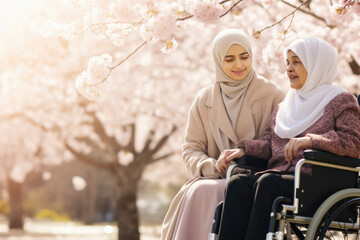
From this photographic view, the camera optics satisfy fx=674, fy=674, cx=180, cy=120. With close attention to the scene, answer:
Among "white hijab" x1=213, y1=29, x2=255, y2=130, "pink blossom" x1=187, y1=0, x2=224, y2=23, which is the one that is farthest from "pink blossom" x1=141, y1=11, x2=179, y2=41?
"white hijab" x1=213, y1=29, x2=255, y2=130

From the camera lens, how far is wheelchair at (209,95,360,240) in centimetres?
323

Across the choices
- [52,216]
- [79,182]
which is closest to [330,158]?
[79,182]

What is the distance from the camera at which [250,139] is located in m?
3.92

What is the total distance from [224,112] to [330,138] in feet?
3.02

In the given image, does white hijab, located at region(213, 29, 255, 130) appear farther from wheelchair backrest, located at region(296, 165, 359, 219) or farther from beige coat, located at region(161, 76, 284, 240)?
wheelchair backrest, located at region(296, 165, 359, 219)

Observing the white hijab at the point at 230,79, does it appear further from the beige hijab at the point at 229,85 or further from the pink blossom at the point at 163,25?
the pink blossom at the point at 163,25

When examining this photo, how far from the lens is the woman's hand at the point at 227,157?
3787 millimetres

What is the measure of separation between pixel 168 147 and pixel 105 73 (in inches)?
472

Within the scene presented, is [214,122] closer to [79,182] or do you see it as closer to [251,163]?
[251,163]

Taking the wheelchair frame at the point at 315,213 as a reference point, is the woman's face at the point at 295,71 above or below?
above

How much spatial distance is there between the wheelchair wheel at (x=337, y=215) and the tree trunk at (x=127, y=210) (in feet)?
26.1

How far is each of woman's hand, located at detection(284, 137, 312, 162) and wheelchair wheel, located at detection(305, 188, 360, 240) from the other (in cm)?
28

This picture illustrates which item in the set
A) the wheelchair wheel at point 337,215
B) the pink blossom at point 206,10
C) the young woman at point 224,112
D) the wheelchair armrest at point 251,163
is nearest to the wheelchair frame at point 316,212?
the wheelchair wheel at point 337,215

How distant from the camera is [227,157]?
12.5ft
